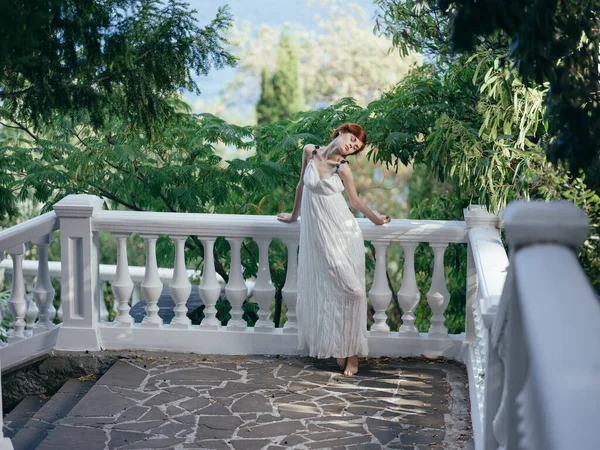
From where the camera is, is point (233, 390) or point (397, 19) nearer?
point (233, 390)

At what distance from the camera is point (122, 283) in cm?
640

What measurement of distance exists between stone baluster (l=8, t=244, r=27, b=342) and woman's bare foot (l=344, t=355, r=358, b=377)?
8.10 feet

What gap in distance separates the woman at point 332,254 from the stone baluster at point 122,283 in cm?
138

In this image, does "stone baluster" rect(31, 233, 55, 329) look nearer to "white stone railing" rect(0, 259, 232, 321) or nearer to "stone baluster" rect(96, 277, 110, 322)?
"stone baluster" rect(96, 277, 110, 322)

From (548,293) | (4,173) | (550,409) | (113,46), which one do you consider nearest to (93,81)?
(113,46)

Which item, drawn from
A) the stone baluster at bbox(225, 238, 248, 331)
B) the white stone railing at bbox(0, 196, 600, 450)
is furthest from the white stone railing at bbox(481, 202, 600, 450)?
the stone baluster at bbox(225, 238, 248, 331)

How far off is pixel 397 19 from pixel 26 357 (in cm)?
392

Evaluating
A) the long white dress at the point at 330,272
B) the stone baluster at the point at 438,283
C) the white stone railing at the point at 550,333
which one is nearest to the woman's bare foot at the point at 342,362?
the long white dress at the point at 330,272

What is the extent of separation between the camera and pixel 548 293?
1.69 metres

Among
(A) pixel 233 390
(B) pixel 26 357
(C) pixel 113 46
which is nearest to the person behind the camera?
(C) pixel 113 46

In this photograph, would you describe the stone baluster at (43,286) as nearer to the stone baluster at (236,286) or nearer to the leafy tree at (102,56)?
the stone baluster at (236,286)

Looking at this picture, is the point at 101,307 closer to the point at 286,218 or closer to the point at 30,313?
the point at 30,313

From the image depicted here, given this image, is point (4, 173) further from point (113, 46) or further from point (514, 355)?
point (514, 355)

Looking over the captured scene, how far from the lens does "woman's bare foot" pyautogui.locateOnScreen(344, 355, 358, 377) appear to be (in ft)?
19.7
